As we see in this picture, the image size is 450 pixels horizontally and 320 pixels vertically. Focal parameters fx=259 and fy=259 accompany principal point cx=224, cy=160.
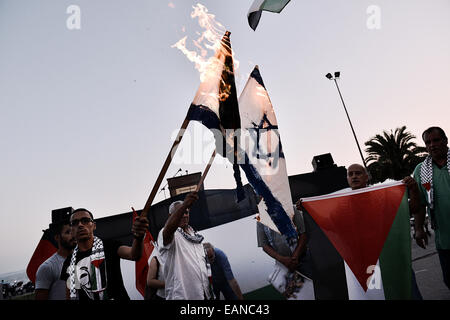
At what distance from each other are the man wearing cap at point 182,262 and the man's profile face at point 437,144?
112 inches

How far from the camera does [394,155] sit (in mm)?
23078

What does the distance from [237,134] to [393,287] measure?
7.39 ft

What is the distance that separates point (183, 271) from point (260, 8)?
3319 mm

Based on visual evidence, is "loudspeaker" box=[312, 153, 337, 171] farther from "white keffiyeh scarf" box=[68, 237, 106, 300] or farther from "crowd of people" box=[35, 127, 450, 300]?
"white keffiyeh scarf" box=[68, 237, 106, 300]

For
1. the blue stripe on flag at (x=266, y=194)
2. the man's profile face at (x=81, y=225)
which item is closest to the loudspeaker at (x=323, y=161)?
the blue stripe on flag at (x=266, y=194)

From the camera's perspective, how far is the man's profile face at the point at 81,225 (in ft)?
9.22

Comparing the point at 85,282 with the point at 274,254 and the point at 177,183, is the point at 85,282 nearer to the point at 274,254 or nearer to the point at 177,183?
the point at 274,254

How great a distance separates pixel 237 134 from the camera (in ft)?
9.80

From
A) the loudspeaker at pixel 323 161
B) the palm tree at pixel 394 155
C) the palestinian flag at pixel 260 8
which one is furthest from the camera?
the palm tree at pixel 394 155

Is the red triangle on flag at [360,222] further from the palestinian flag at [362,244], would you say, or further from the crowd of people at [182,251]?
the crowd of people at [182,251]

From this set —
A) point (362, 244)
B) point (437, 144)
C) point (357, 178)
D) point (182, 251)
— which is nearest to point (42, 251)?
point (182, 251)

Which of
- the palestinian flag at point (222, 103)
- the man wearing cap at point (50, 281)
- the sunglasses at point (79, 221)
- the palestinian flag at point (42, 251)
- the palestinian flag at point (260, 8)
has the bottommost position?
the palestinian flag at point (42, 251)

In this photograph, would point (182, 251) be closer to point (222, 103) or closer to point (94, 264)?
point (94, 264)

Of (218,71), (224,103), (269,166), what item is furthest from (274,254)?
(218,71)
